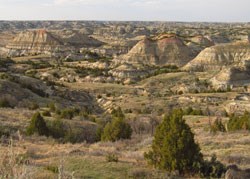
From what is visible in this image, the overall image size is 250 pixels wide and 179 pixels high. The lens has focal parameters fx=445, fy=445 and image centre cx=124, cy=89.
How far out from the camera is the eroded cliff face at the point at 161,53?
92812 millimetres

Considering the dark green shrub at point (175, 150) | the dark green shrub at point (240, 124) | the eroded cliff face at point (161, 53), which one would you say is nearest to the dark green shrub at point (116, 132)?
the dark green shrub at point (240, 124)

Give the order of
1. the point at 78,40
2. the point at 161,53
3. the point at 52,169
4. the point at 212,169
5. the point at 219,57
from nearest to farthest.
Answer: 1. the point at 52,169
2. the point at 212,169
3. the point at 219,57
4. the point at 161,53
5. the point at 78,40

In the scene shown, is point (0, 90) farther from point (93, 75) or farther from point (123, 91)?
point (93, 75)

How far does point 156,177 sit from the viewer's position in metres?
9.44

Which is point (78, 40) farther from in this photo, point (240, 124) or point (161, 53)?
point (240, 124)

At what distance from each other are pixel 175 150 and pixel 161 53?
85.3 m

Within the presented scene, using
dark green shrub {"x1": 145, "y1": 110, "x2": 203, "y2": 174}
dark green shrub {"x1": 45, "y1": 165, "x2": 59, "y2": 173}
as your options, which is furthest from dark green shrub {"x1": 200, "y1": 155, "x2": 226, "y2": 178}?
dark green shrub {"x1": 45, "y1": 165, "x2": 59, "y2": 173}

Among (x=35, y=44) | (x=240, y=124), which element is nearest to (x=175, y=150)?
(x=240, y=124)

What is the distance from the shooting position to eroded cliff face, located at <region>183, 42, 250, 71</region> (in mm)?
82938

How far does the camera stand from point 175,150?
32.8 ft

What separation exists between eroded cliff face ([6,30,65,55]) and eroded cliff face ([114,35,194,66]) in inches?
923

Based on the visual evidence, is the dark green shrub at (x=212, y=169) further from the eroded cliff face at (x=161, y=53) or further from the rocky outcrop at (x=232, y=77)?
the eroded cliff face at (x=161, y=53)

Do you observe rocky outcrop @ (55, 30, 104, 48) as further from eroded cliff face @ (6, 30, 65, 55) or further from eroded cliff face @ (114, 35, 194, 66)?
eroded cliff face @ (114, 35, 194, 66)

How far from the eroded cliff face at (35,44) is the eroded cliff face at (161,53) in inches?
923
